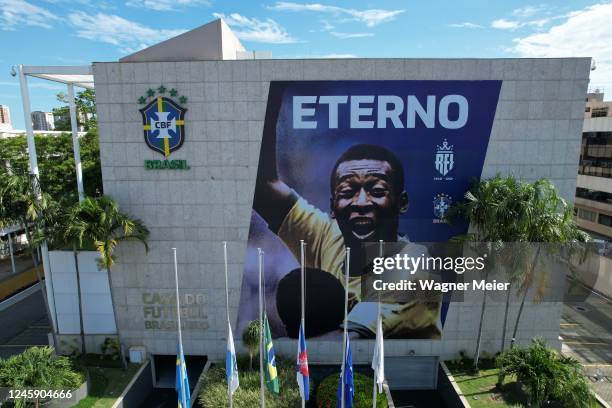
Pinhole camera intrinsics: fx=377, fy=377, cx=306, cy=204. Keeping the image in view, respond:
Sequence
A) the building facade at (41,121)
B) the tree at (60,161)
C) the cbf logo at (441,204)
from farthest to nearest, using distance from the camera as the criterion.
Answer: the building facade at (41,121) → the tree at (60,161) → the cbf logo at (441,204)

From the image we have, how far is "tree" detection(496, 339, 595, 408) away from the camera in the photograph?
12.0 meters

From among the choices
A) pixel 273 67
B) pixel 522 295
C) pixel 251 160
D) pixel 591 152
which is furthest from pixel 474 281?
pixel 591 152

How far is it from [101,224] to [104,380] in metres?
6.31

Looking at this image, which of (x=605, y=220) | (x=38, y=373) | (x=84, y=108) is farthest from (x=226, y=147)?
(x=605, y=220)

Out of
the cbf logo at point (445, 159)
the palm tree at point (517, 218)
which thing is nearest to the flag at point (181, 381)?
the palm tree at point (517, 218)

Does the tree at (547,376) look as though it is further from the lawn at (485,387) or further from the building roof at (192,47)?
the building roof at (192,47)

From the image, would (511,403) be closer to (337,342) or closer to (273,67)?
(337,342)

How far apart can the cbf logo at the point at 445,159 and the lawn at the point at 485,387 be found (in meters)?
8.13

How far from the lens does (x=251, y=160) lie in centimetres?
1470

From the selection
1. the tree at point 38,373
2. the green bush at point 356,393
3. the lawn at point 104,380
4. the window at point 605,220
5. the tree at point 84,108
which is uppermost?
the tree at point 84,108

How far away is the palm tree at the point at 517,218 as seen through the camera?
516 inches

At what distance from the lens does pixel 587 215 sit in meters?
37.0

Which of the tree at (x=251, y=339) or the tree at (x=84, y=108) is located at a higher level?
the tree at (x=84, y=108)

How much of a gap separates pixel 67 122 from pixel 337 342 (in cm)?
4198
